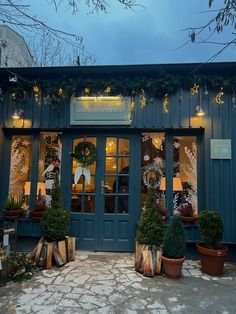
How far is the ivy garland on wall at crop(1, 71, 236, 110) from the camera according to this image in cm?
451

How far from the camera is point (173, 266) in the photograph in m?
3.48

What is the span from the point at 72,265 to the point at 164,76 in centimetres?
350

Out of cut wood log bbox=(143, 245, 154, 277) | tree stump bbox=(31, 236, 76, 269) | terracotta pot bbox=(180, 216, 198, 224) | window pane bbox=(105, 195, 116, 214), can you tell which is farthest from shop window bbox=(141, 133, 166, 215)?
tree stump bbox=(31, 236, 76, 269)

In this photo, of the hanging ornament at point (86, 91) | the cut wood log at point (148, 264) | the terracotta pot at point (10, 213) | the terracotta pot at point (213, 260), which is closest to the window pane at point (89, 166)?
the hanging ornament at point (86, 91)

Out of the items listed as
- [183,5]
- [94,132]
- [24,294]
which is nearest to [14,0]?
[183,5]

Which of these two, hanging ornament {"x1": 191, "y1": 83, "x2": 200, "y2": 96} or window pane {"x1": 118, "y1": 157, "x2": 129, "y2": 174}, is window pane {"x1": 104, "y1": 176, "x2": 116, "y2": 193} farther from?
hanging ornament {"x1": 191, "y1": 83, "x2": 200, "y2": 96}

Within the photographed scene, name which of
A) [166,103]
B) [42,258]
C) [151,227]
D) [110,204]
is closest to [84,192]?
[110,204]

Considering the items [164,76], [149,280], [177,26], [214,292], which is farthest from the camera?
[164,76]

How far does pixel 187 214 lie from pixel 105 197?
4.93 ft

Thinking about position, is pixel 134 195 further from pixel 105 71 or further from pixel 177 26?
pixel 177 26

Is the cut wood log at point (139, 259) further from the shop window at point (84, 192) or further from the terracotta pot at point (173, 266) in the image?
the shop window at point (84, 192)

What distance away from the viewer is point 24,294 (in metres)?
3.01

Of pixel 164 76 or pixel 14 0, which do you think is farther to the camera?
pixel 164 76

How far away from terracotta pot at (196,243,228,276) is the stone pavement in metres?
0.11
